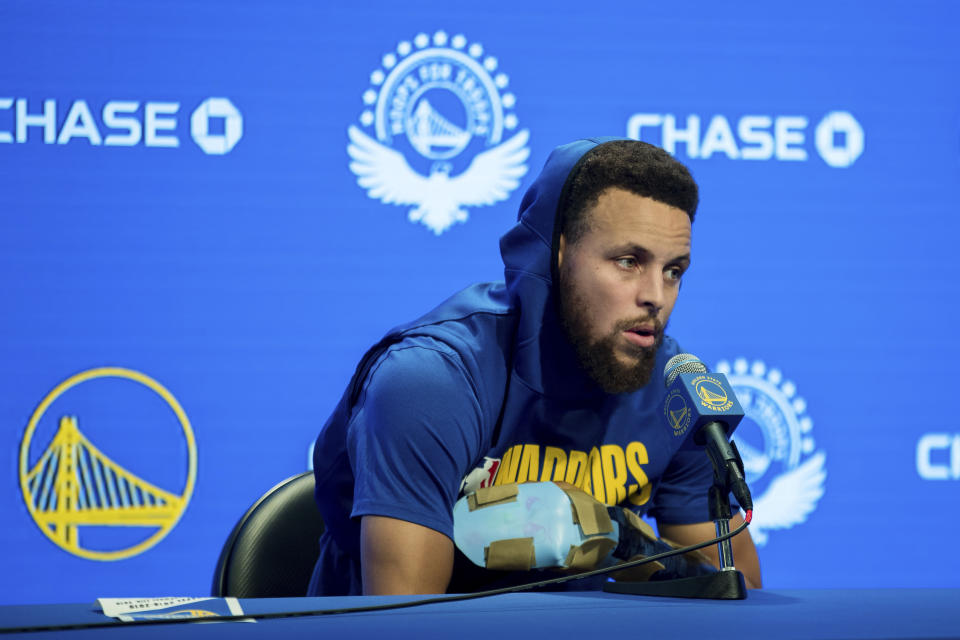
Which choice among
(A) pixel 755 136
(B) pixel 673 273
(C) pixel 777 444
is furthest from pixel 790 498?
(B) pixel 673 273

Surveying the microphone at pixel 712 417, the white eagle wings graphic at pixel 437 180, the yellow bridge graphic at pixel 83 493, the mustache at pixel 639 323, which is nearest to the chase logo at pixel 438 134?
the white eagle wings graphic at pixel 437 180

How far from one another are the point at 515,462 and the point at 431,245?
95 centimetres

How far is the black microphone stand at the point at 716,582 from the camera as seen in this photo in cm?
86

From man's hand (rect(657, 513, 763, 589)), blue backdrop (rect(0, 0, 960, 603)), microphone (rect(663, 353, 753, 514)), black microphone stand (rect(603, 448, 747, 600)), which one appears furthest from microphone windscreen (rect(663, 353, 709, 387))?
blue backdrop (rect(0, 0, 960, 603))

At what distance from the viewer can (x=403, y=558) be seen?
1.11 metres

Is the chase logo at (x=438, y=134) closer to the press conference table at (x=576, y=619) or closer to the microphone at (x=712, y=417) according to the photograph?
the microphone at (x=712, y=417)

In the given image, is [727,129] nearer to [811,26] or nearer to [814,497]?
[811,26]

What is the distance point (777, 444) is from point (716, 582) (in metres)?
1.48

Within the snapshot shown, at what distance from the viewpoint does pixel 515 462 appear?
1322 millimetres

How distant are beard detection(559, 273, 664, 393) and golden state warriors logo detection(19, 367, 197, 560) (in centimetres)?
104

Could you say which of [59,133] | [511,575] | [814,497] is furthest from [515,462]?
[59,133]

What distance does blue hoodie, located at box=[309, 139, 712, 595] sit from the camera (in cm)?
119

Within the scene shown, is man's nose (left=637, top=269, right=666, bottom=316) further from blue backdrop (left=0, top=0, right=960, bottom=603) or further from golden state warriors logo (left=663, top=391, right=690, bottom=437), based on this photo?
blue backdrop (left=0, top=0, right=960, bottom=603)

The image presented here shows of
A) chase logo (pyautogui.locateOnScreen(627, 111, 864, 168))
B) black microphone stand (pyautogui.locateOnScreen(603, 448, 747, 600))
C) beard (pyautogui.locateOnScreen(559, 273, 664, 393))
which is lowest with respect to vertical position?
black microphone stand (pyautogui.locateOnScreen(603, 448, 747, 600))
